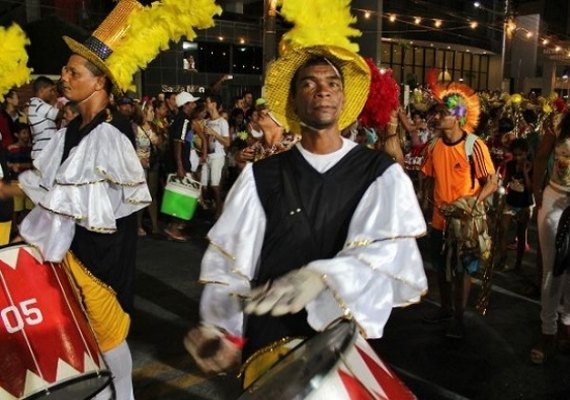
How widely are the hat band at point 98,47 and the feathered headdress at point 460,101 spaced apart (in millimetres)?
2801

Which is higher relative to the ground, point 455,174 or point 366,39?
point 366,39

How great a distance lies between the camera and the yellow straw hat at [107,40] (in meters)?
3.23

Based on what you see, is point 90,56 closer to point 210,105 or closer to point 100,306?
point 100,306

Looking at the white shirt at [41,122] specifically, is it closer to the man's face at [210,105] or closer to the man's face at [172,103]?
the man's face at [210,105]

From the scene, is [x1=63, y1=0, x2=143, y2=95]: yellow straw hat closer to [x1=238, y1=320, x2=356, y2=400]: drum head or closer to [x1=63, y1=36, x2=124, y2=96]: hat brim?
[x1=63, y1=36, x2=124, y2=96]: hat brim

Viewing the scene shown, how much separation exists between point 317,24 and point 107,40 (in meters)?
1.36

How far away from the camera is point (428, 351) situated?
468cm

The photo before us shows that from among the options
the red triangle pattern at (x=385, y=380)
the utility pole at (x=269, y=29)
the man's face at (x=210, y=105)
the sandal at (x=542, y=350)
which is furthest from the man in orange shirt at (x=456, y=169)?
the utility pole at (x=269, y=29)

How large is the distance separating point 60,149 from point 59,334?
1.06m

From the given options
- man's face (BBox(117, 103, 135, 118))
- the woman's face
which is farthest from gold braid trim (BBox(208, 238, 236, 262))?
the woman's face

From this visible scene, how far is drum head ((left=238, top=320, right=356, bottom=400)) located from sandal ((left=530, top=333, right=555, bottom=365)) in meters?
3.15

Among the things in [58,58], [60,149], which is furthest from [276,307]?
[58,58]

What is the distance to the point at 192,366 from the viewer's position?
4434mm

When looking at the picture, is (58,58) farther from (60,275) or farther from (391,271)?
(391,271)
